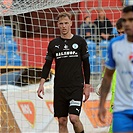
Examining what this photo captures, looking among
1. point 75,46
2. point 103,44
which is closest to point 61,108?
point 75,46

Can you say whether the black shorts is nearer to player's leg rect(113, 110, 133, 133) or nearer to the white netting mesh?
the white netting mesh

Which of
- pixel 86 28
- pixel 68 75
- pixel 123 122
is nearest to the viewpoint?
pixel 123 122

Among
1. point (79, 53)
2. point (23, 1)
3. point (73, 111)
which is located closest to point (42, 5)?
point (23, 1)

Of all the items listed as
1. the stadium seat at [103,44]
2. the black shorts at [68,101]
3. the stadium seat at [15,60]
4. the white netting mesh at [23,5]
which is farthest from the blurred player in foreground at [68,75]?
the stadium seat at [103,44]

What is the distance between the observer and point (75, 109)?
7.94 m

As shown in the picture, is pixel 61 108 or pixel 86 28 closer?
pixel 61 108

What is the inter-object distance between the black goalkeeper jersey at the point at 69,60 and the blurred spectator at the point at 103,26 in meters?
4.44

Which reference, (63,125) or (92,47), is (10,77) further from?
(63,125)

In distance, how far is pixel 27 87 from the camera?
11422 mm

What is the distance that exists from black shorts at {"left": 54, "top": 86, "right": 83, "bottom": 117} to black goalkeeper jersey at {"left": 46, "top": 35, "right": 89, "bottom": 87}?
0.30 feet

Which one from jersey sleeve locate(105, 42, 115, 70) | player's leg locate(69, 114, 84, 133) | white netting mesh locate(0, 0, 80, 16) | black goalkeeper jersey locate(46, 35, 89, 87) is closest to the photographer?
jersey sleeve locate(105, 42, 115, 70)

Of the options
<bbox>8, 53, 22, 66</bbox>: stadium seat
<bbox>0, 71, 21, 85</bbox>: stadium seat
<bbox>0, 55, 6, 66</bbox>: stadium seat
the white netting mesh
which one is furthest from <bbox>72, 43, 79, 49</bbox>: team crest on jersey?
<bbox>8, 53, 22, 66</bbox>: stadium seat

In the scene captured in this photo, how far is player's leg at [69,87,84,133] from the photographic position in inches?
313

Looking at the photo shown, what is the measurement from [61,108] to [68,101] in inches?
5.9
